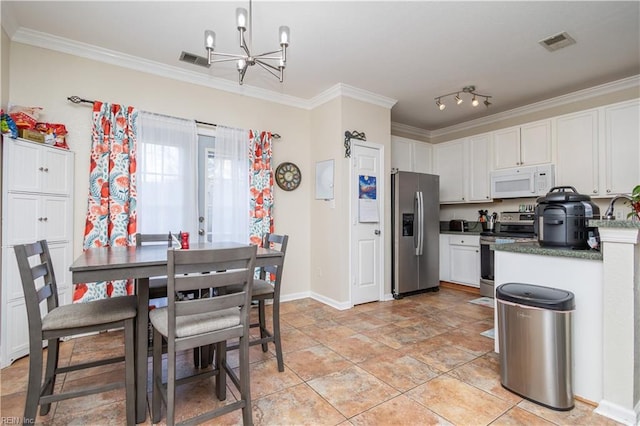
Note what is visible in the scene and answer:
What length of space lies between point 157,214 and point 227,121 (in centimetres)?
138

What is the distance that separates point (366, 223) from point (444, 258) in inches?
75.7

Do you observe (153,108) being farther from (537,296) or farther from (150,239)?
(537,296)

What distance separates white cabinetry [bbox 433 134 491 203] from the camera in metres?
4.93

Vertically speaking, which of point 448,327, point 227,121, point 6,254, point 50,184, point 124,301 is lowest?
point 448,327

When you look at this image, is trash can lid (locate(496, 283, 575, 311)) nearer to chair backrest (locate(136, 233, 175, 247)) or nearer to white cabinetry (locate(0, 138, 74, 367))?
chair backrest (locate(136, 233, 175, 247))

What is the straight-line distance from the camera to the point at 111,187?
3.04 metres

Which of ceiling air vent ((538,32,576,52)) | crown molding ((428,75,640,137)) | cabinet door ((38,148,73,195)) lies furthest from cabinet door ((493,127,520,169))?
cabinet door ((38,148,73,195))

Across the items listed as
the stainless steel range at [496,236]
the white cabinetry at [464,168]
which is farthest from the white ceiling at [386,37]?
the stainless steel range at [496,236]

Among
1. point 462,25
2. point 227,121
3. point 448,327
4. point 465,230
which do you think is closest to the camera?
point 462,25

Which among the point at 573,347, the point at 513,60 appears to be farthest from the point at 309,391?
the point at 513,60

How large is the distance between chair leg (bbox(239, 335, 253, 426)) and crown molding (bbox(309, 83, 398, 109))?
3.21 metres

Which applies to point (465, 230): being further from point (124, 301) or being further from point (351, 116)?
point (124, 301)

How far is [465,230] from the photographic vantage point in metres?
5.24

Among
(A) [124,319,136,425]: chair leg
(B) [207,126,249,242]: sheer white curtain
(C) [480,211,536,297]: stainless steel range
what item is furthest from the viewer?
(C) [480,211,536,297]: stainless steel range
